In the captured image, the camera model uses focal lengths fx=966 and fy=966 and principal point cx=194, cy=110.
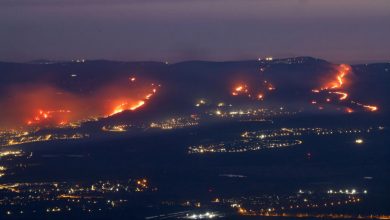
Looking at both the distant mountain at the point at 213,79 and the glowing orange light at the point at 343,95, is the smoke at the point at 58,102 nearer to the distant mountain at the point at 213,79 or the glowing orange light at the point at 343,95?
the distant mountain at the point at 213,79

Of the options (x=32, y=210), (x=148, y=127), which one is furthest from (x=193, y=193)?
(x=148, y=127)

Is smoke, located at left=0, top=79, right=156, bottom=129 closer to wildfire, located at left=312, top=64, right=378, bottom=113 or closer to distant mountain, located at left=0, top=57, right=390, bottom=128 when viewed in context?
distant mountain, located at left=0, top=57, right=390, bottom=128

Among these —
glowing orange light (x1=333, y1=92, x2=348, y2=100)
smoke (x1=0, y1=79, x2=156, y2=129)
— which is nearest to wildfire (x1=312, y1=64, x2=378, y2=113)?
glowing orange light (x1=333, y1=92, x2=348, y2=100)

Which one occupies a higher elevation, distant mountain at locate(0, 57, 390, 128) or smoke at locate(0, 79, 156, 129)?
distant mountain at locate(0, 57, 390, 128)

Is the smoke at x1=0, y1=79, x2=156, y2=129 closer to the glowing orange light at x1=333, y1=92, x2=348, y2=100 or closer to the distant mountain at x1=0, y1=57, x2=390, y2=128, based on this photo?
the distant mountain at x1=0, y1=57, x2=390, y2=128

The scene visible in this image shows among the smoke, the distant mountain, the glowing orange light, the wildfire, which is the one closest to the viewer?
the smoke

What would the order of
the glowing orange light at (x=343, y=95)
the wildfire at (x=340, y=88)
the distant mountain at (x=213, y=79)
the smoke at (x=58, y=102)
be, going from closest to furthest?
the smoke at (x=58, y=102)
the wildfire at (x=340, y=88)
the distant mountain at (x=213, y=79)
the glowing orange light at (x=343, y=95)

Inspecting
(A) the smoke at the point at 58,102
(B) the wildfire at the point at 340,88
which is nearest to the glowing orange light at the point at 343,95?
(B) the wildfire at the point at 340,88

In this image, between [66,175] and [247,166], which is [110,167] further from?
[247,166]

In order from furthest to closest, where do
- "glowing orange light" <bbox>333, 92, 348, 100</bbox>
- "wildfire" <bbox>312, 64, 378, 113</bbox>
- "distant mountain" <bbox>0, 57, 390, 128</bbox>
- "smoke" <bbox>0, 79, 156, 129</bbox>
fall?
"glowing orange light" <bbox>333, 92, 348, 100</bbox>, "distant mountain" <bbox>0, 57, 390, 128</bbox>, "wildfire" <bbox>312, 64, 378, 113</bbox>, "smoke" <bbox>0, 79, 156, 129</bbox>

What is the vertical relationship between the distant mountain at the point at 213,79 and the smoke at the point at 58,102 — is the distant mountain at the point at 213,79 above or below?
above

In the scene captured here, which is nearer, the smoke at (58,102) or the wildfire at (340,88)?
the smoke at (58,102)

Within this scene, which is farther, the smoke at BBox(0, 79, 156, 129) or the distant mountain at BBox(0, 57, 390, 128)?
the distant mountain at BBox(0, 57, 390, 128)
